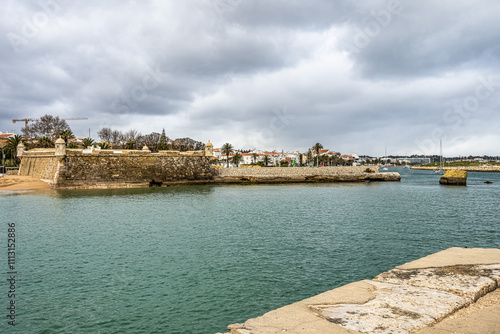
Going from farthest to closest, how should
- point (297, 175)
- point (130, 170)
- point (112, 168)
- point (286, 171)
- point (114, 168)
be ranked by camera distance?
1. point (286, 171)
2. point (297, 175)
3. point (130, 170)
4. point (114, 168)
5. point (112, 168)

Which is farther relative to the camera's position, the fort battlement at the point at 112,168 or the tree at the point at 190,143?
the tree at the point at 190,143

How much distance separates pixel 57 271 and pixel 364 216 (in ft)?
65.9

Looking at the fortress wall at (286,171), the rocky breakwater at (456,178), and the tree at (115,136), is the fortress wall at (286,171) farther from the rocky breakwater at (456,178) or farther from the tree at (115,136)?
the tree at (115,136)

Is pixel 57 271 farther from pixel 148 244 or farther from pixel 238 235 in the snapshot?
pixel 238 235

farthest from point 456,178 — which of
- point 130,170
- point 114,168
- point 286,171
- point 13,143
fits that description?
point 13,143

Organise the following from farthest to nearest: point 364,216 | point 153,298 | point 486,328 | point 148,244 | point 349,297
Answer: point 364,216 → point 148,244 → point 153,298 → point 349,297 → point 486,328

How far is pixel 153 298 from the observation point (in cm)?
960

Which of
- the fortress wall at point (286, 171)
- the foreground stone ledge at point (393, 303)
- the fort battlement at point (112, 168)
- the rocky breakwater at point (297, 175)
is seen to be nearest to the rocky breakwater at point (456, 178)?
the rocky breakwater at point (297, 175)

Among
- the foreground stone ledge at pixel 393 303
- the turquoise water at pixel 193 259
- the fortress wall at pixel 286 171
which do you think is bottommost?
the turquoise water at pixel 193 259

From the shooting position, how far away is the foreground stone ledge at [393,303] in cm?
535

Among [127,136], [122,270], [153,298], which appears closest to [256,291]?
[153,298]

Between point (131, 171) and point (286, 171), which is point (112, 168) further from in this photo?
point (286, 171)

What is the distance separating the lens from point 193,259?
523 inches

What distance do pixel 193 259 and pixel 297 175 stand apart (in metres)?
57.1
